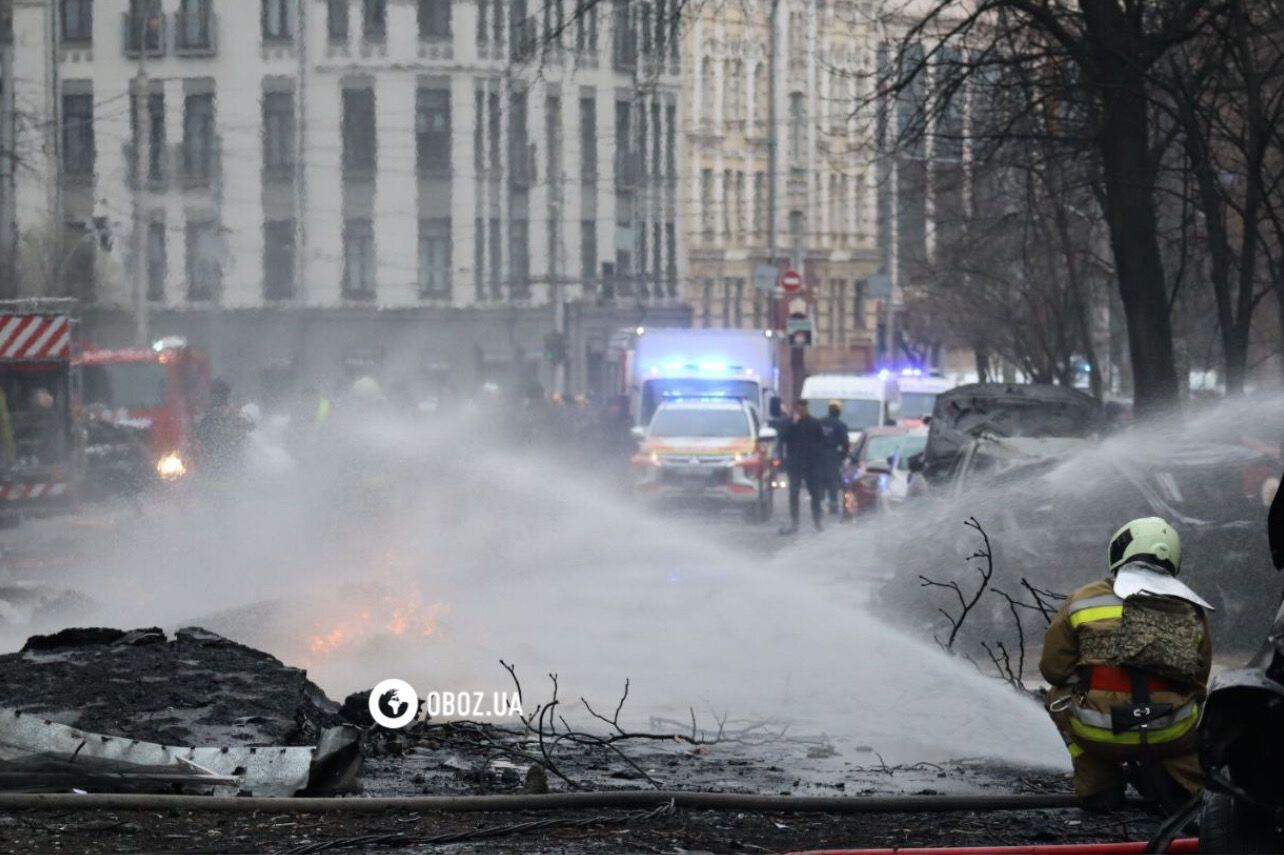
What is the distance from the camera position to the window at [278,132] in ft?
148

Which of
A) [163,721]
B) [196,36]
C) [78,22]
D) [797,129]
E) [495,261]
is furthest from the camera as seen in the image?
[797,129]

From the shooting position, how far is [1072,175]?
30.1 meters

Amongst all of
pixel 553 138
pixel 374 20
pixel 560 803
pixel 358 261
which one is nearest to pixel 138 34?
pixel 374 20

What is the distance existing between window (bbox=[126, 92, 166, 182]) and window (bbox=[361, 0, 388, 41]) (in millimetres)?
7696

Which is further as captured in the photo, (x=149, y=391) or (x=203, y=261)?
(x=203, y=261)

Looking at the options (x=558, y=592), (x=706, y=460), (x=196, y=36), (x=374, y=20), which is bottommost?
(x=558, y=592)

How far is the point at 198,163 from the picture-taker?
44.6 metres

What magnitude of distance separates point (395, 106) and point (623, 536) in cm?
3242

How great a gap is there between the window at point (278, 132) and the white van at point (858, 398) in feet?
44.0

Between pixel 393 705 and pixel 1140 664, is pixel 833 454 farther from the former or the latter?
pixel 1140 664

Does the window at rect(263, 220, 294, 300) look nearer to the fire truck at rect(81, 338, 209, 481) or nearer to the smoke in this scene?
the fire truck at rect(81, 338, 209, 481)

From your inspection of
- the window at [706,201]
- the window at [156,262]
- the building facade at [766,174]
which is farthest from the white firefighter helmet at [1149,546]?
the window at [706,201]

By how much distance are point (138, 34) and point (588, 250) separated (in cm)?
1957

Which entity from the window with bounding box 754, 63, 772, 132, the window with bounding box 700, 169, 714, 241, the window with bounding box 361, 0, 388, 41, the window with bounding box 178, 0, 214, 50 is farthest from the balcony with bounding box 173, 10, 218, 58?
the window with bounding box 700, 169, 714, 241
